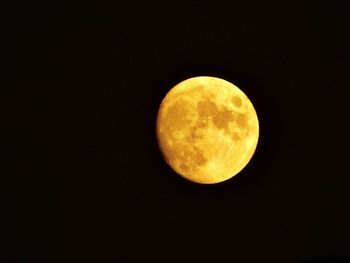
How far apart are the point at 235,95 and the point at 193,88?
Result: 0.33 metres

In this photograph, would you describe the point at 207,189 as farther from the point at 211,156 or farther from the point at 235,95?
the point at 235,95

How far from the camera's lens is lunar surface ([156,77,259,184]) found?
233 centimetres

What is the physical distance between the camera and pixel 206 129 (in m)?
2.30

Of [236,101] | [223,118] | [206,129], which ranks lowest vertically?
[206,129]

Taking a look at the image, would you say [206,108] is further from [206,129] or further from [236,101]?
[236,101]

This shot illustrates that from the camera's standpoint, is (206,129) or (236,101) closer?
(206,129)

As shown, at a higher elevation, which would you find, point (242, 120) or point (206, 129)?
point (242, 120)

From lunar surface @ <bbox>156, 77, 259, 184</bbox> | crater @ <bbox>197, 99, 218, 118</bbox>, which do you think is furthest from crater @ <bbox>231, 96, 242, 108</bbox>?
crater @ <bbox>197, 99, 218, 118</bbox>

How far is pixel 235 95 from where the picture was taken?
246 centimetres

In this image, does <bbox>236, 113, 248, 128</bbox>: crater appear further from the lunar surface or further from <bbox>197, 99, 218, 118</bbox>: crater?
<bbox>197, 99, 218, 118</bbox>: crater

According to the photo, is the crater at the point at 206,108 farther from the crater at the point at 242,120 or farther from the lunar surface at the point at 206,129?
the crater at the point at 242,120

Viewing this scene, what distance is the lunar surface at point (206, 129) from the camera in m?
2.33

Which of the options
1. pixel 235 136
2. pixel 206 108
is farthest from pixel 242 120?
pixel 206 108

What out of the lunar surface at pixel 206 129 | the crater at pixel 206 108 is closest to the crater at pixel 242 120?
the lunar surface at pixel 206 129
